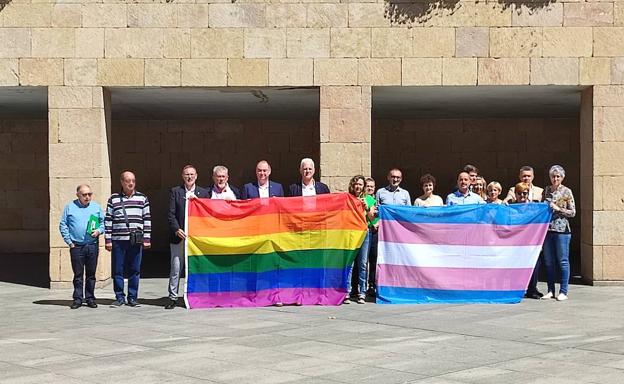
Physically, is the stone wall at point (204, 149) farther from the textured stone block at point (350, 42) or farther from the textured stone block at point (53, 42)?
the textured stone block at point (53, 42)

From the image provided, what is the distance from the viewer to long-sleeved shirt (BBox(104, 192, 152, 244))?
11.7 m

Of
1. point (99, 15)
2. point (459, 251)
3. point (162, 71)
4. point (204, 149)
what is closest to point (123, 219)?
point (162, 71)

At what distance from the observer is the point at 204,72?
13719mm

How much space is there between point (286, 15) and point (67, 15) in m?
3.04

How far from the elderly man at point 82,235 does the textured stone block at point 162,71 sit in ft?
8.22

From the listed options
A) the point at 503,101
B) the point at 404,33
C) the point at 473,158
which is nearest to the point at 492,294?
the point at 404,33

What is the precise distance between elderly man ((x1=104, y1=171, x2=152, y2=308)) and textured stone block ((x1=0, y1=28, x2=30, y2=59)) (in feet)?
10.1

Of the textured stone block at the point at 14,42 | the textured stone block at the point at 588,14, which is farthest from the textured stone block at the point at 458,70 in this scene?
the textured stone block at the point at 14,42

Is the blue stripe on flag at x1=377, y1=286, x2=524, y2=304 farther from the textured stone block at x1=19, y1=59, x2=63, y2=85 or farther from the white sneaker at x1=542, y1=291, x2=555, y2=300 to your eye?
the textured stone block at x1=19, y1=59, x2=63, y2=85

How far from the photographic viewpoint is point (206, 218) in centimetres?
1184

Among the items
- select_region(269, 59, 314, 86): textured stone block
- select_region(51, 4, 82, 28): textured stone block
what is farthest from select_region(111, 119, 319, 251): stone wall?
select_region(51, 4, 82, 28): textured stone block

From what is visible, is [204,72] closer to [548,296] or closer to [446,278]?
[446,278]

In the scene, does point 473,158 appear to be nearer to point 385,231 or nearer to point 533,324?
point 385,231

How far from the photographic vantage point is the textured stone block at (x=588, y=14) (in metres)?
13.7
